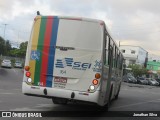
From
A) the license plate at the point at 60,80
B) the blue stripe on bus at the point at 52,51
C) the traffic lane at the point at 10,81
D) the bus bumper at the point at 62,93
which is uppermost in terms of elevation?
the blue stripe on bus at the point at 52,51

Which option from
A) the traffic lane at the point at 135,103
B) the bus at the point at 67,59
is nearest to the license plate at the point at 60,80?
the bus at the point at 67,59

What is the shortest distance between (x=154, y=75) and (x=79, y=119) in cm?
12257

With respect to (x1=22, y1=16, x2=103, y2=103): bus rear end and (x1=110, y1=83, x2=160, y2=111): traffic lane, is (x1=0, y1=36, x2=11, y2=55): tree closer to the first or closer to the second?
(x1=110, y1=83, x2=160, y2=111): traffic lane

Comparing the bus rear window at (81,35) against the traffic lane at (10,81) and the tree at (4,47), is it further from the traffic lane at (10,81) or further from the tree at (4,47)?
the tree at (4,47)

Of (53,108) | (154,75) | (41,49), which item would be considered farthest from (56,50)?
(154,75)

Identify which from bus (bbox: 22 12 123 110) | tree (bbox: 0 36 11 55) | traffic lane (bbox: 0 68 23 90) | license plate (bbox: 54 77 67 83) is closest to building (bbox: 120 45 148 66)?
tree (bbox: 0 36 11 55)

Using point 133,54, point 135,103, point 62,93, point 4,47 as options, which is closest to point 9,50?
point 4,47

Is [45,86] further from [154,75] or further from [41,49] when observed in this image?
[154,75]

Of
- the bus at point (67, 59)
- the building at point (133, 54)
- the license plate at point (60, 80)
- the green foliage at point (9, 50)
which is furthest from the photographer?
the building at point (133, 54)

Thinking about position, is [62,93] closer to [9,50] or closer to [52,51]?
[52,51]

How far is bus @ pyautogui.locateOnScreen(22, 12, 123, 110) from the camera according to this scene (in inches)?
446

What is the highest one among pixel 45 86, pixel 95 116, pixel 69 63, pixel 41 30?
pixel 41 30

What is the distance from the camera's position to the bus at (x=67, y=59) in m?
11.3

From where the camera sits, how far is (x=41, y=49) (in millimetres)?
11750
